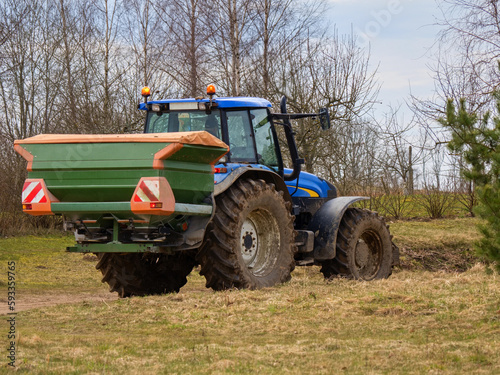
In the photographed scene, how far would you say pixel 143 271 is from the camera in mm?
9336

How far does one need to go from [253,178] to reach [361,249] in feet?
8.34

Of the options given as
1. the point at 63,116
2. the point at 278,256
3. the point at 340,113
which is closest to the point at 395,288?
the point at 278,256

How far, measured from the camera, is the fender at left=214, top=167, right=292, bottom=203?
26.8ft

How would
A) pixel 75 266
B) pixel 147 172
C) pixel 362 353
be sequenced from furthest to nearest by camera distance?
pixel 75 266, pixel 147 172, pixel 362 353

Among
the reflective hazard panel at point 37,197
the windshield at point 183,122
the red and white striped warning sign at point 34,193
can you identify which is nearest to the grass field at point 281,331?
the reflective hazard panel at point 37,197

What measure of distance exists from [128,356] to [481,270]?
824 centimetres

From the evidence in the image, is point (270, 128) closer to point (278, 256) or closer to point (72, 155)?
point (278, 256)

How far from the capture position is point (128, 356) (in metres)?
5.11

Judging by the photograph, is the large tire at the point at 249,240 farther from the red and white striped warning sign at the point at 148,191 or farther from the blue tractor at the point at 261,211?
the red and white striped warning sign at the point at 148,191

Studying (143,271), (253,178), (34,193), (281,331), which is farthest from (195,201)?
(281,331)

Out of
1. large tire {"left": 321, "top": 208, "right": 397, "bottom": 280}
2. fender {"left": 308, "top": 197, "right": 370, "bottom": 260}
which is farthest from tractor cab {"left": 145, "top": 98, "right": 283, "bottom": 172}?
large tire {"left": 321, "top": 208, "right": 397, "bottom": 280}

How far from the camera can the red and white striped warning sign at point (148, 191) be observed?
7.09 metres

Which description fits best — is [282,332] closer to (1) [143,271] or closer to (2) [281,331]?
(2) [281,331]

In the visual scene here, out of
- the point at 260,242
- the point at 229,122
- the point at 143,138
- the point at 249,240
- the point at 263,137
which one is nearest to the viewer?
Answer: the point at 143,138
